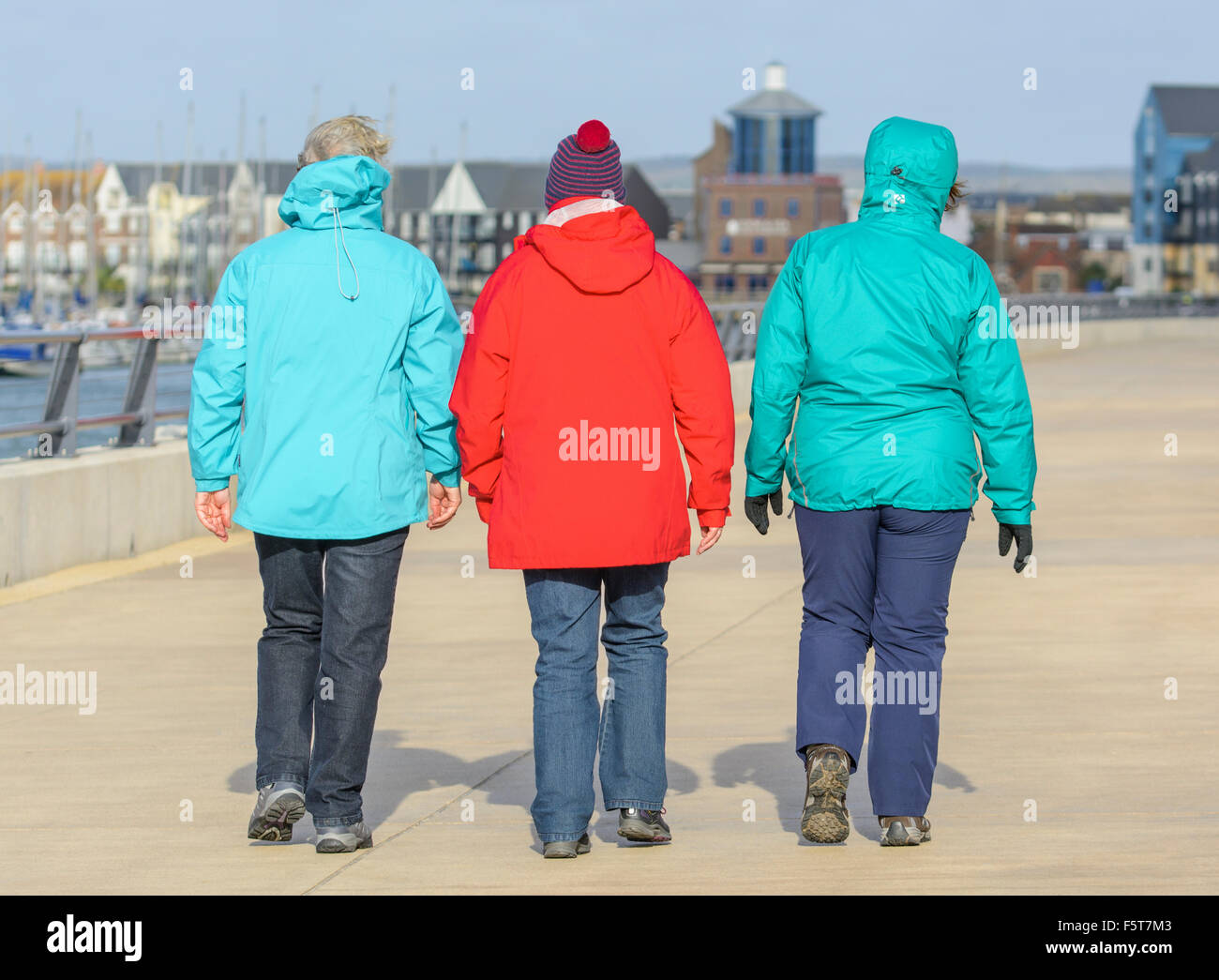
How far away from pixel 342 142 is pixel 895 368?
153 cm

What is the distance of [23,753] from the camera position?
7227 mm

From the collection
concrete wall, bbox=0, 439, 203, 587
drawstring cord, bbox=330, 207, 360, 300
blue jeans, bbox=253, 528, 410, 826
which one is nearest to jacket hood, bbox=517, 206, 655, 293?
drawstring cord, bbox=330, 207, 360, 300

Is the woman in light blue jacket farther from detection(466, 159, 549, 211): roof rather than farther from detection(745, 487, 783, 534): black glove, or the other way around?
detection(466, 159, 549, 211): roof

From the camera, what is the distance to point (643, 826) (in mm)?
5750

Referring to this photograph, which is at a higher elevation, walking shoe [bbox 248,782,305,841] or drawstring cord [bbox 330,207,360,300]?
drawstring cord [bbox 330,207,360,300]

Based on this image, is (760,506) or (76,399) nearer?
(760,506)

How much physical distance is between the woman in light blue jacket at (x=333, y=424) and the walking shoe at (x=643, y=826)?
67 cm

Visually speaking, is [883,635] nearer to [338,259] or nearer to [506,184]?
[338,259]

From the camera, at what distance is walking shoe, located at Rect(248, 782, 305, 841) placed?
5824 millimetres

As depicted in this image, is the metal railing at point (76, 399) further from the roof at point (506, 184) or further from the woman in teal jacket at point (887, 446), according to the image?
the roof at point (506, 184)

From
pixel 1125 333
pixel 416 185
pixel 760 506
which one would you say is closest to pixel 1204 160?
pixel 416 185

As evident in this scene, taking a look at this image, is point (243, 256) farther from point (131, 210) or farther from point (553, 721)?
point (131, 210)

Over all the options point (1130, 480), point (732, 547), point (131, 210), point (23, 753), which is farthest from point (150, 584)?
point (131, 210)

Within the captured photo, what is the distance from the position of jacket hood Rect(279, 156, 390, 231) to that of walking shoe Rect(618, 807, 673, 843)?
1662 mm
